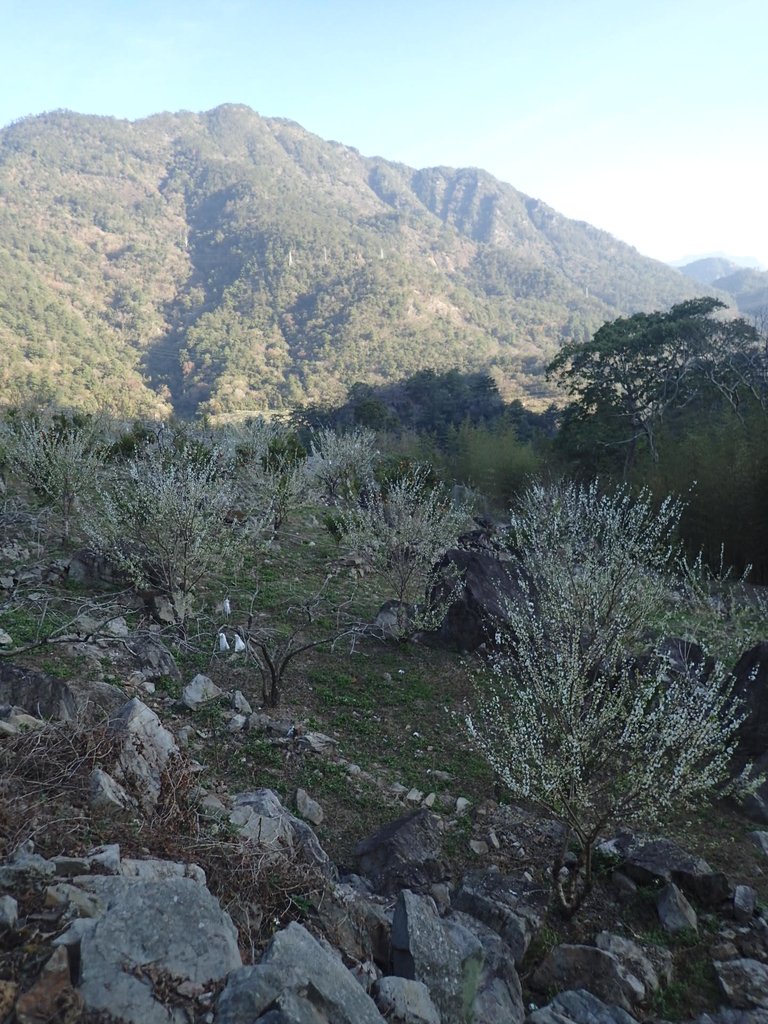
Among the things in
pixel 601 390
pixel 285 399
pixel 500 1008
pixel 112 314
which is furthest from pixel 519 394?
pixel 112 314

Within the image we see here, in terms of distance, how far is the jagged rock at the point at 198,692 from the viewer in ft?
21.0

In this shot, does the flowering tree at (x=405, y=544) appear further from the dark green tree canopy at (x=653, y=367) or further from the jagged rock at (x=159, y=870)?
the dark green tree canopy at (x=653, y=367)

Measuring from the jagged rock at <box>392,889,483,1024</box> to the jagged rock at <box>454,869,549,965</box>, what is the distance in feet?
1.45

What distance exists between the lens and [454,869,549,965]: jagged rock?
12.3 feet

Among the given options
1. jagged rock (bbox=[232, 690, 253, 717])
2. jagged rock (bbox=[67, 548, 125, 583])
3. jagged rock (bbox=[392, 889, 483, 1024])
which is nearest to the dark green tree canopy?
jagged rock (bbox=[67, 548, 125, 583])

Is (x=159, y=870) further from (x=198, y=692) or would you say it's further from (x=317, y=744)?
(x=198, y=692)

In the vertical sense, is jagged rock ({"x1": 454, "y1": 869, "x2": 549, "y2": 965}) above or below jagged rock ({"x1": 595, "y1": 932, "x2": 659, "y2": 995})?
below

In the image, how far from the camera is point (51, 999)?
206cm

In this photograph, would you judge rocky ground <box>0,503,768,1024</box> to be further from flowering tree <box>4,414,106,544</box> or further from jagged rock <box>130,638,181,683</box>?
flowering tree <box>4,414,106,544</box>

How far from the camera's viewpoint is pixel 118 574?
31.7 ft

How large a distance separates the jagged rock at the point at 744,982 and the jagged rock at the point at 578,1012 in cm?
72

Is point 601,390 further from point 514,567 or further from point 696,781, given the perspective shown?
point 696,781

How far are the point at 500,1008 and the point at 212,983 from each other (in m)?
1.74

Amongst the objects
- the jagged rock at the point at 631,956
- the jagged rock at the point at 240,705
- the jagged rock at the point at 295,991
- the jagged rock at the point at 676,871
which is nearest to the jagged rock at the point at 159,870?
the jagged rock at the point at 295,991
